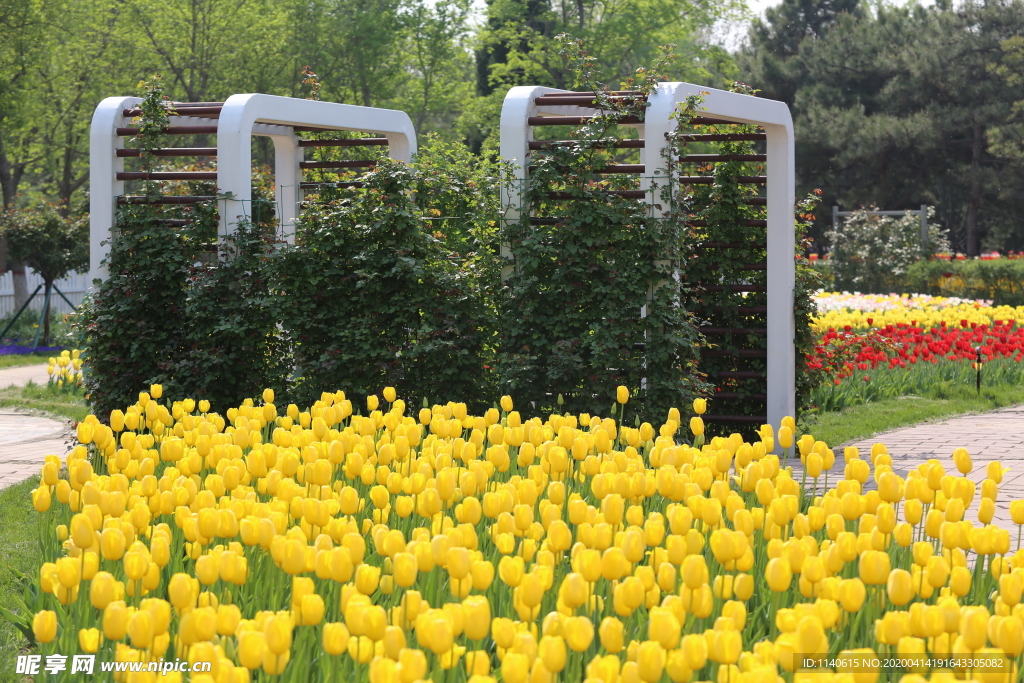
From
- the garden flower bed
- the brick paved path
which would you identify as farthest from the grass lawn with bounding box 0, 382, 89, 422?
the brick paved path

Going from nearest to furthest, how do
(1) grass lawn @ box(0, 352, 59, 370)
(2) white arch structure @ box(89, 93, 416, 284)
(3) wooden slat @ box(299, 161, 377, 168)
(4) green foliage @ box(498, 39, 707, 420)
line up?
1. (4) green foliage @ box(498, 39, 707, 420)
2. (2) white arch structure @ box(89, 93, 416, 284)
3. (3) wooden slat @ box(299, 161, 377, 168)
4. (1) grass lawn @ box(0, 352, 59, 370)

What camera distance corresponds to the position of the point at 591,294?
23.6 feet

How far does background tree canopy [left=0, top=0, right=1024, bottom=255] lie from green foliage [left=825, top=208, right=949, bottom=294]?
5521 millimetres

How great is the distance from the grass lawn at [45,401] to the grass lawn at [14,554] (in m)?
3.43

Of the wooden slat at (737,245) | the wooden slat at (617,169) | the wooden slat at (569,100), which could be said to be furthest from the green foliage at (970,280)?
the wooden slat at (569,100)

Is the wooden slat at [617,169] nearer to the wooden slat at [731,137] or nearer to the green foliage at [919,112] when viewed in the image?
the wooden slat at [731,137]

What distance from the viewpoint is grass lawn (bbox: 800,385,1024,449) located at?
8.93 metres

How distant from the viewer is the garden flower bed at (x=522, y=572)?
86.1 inches

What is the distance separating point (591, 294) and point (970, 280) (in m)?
16.4

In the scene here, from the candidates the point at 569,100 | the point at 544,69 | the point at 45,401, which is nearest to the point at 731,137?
the point at 569,100

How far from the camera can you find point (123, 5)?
23953 mm

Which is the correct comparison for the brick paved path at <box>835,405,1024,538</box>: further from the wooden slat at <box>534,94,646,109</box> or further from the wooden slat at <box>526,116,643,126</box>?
the wooden slat at <box>534,94,646,109</box>

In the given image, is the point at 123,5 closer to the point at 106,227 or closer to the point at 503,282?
the point at 106,227

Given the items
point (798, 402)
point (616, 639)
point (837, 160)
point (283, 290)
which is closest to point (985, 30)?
point (837, 160)
